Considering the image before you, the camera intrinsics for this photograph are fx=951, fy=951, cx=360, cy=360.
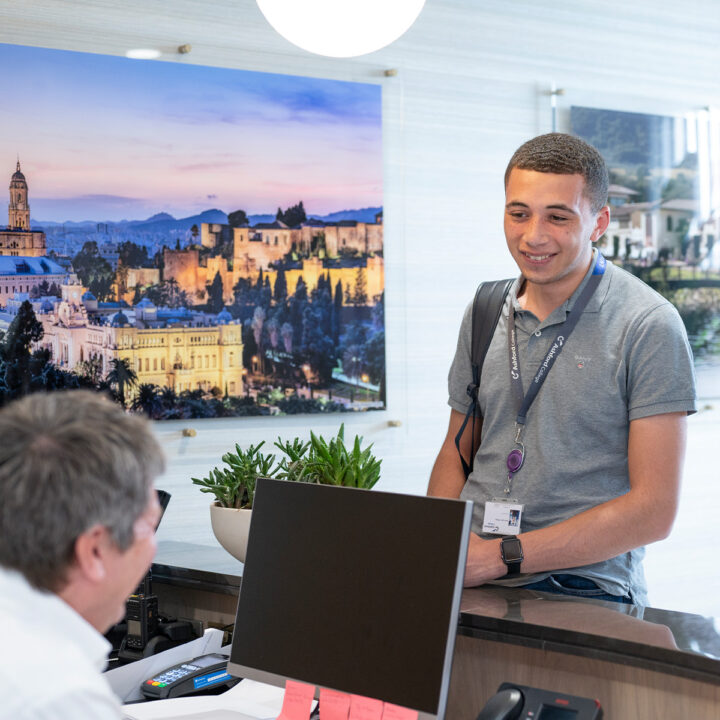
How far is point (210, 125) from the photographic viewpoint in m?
3.46

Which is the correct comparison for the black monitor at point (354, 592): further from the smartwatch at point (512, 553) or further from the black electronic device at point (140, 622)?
the black electronic device at point (140, 622)

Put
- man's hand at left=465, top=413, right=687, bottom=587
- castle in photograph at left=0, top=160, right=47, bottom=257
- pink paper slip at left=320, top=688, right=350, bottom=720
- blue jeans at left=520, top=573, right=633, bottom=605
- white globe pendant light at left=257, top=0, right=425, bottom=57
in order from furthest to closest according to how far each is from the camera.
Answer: castle in photograph at left=0, top=160, right=47, bottom=257 → white globe pendant light at left=257, top=0, right=425, bottom=57 → blue jeans at left=520, top=573, right=633, bottom=605 → man's hand at left=465, top=413, right=687, bottom=587 → pink paper slip at left=320, top=688, right=350, bottom=720

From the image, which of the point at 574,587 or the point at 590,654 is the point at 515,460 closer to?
the point at 574,587

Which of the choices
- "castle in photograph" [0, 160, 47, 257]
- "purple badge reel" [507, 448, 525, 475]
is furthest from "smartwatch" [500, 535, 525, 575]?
"castle in photograph" [0, 160, 47, 257]

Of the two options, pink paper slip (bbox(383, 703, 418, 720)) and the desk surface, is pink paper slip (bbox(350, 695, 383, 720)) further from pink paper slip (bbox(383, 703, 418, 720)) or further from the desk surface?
the desk surface

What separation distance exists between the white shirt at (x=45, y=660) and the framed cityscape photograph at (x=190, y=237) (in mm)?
2218

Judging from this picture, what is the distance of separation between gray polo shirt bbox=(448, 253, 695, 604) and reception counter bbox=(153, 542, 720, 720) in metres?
0.23

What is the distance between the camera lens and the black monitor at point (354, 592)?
1.45 meters

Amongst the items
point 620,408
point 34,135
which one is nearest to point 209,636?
point 620,408

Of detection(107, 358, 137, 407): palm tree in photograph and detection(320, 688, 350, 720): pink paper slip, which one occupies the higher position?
detection(107, 358, 137, 407): palm tree in photograph

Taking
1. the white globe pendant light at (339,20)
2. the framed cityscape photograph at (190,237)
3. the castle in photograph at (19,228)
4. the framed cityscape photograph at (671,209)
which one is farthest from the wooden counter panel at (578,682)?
the framed cityscape photograph at (671,209)

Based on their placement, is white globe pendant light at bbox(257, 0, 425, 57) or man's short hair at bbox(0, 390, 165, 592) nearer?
man's short hair at bbox(0, 390, 165, 592)

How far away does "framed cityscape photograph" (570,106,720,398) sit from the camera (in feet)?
13.8

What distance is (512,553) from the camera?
6.13 ft
